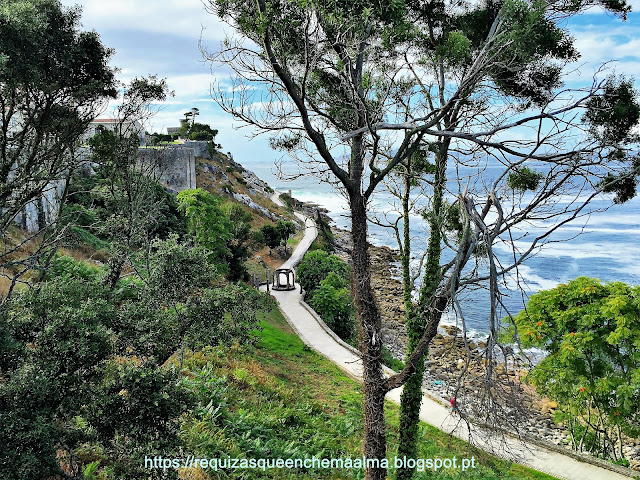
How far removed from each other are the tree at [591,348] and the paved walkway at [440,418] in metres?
1.58

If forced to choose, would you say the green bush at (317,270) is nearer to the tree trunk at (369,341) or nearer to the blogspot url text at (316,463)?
the blogspot url text at (316,463)

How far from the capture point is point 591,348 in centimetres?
1189

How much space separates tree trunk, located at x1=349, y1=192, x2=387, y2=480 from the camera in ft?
19.4

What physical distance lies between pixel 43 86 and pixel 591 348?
44.0 ft

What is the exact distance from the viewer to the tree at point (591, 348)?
11109 mm

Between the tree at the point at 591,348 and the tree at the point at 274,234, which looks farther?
the tree at the point at 274,234

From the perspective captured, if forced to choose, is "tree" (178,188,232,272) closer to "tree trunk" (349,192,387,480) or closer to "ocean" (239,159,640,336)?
"ocean" (239,159,640,336)

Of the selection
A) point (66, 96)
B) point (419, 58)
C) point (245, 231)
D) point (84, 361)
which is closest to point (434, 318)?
point (84, 361)

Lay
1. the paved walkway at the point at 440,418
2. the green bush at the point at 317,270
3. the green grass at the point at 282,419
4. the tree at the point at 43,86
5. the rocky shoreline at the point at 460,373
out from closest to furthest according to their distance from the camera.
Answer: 1. the tree at the point at 43,86
2. the green grass at the point at 282,419
3. the paved walkway at the point at 440,418
4. the rocky shoreline at the point at 460,373
5. the green bush at the point at 317,270

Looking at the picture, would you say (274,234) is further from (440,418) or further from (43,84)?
(43,84)

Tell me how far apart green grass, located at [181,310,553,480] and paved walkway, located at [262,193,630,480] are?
16.3 inches

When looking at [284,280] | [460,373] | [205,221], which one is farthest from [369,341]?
[284,280]

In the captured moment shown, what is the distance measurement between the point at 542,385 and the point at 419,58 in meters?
9.32

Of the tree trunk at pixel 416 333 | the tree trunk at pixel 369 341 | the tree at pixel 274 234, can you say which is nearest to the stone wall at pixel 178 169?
the tree at pixel 274 234
